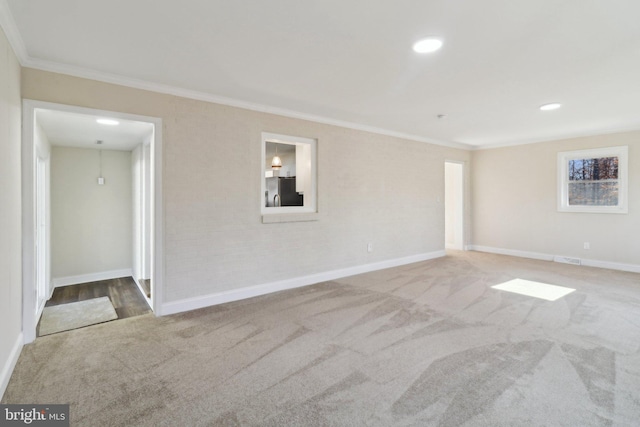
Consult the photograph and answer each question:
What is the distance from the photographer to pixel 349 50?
8.64 feet

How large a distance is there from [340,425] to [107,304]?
11.5 ft

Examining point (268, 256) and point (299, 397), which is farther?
point (268, 256)

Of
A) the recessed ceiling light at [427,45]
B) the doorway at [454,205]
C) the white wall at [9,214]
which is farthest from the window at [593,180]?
the white wall at [9,214]

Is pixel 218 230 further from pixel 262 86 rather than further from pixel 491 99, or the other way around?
pixel 491 99

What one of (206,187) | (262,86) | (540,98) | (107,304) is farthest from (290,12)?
(107,304)

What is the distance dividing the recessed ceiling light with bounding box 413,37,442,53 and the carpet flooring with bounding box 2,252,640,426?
2.36m

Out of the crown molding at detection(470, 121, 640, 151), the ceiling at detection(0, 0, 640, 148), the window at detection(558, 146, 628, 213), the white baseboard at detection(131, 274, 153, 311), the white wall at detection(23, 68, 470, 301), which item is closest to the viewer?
the ceiling at detection(0, 0, 640, 148)

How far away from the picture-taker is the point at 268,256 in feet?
14.1

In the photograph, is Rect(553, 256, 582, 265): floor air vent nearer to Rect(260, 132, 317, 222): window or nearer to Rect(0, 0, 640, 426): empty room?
Rect(0, 0, 640, 426): empty room

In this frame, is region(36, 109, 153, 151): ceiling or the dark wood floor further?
the dark wood floor

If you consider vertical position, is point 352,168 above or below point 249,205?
above

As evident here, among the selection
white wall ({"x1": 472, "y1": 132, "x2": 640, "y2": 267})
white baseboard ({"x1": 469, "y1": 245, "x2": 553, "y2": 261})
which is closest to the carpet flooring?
white wall ({"x1": 472, "y1": 132, "x2": 640, "y2": 267})

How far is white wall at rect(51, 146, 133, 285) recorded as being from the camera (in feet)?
16.9

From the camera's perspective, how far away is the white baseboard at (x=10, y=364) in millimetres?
2109
